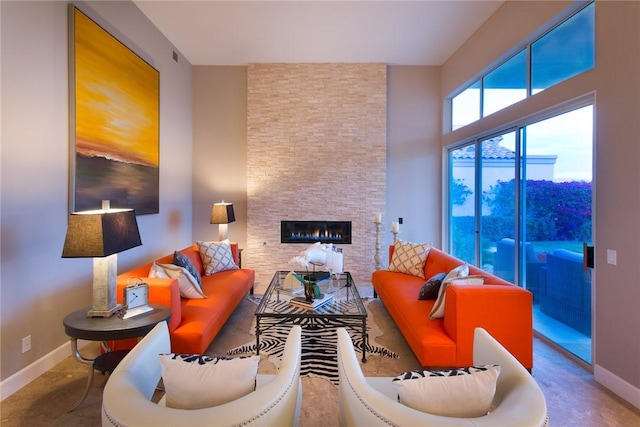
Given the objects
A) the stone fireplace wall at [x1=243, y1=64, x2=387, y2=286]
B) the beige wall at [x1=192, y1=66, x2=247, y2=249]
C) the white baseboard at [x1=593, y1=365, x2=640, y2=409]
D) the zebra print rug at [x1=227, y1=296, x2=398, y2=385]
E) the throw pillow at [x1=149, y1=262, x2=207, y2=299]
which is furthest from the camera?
the beige wall at [x1=192, y1=66, x2=247, y2=249]

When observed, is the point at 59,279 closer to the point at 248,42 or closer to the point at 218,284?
the point at 218,284

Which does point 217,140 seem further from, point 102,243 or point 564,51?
point 564,51

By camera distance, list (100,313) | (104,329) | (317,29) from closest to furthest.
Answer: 1. (104,329)
2. (100,313)
3. (317,29)

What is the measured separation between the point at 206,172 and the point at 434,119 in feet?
13.6

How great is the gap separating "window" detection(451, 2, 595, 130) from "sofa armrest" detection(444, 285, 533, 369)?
6.75 feet

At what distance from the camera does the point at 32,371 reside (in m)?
2.44

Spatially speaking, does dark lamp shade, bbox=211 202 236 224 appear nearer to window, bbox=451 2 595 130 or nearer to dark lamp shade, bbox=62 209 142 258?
dark lamp shade, bbox=62 209 142 258

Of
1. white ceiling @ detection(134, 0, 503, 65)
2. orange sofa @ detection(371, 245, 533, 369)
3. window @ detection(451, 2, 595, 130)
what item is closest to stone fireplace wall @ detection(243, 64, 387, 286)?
white ceiling @ detection(134, 0, 503, 65)

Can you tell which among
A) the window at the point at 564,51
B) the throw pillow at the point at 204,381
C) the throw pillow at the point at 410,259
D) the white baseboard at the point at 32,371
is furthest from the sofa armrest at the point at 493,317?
the white baseboard at the point at 32,371

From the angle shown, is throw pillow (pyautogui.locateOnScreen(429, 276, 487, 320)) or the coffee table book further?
the coffee table book

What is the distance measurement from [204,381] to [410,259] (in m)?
3.27

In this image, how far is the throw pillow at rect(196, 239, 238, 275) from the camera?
12.9 ft

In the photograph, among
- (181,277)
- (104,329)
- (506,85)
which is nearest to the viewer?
(104,329)

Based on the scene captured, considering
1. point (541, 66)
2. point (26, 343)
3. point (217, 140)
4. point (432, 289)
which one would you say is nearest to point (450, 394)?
point (432, 289)
